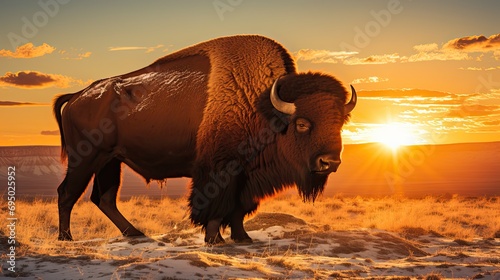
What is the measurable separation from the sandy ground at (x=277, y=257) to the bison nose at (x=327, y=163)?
129 cm

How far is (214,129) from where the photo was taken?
1098 centimetres

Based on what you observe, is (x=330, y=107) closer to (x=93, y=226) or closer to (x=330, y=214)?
(x=93, y=226)

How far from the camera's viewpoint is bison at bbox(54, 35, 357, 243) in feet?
34.0

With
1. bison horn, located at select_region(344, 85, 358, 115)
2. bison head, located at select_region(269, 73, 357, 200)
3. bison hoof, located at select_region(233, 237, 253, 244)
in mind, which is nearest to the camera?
bison head, located at select_region(269, 73, 357, 200)

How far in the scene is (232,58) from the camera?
11.6m

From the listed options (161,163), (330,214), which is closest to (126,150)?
(161,163)

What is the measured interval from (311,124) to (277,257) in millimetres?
2349

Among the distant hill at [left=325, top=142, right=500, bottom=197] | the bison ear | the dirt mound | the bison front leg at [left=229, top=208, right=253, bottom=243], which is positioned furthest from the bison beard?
the distant hill at [left=325, top=142, right=500, bottom=197]

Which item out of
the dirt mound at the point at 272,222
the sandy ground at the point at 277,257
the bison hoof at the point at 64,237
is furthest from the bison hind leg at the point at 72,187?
the dirt mound at the point at 272,222

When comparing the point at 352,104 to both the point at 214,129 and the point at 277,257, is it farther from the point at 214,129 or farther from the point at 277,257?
the point at 277,257

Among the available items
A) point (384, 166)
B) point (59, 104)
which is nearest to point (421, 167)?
point (384, 166)

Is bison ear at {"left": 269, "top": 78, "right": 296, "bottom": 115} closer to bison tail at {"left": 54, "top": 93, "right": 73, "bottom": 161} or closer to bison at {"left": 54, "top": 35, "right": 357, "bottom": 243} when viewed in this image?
bison at {"left": 54, "top": 35, "right": 357, "bottom": 243}

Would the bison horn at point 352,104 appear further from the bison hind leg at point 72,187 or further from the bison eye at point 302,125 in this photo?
the bison hind leg at point 72,187

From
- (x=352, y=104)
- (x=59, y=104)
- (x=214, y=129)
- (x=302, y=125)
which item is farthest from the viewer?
(x=59, y=104)
